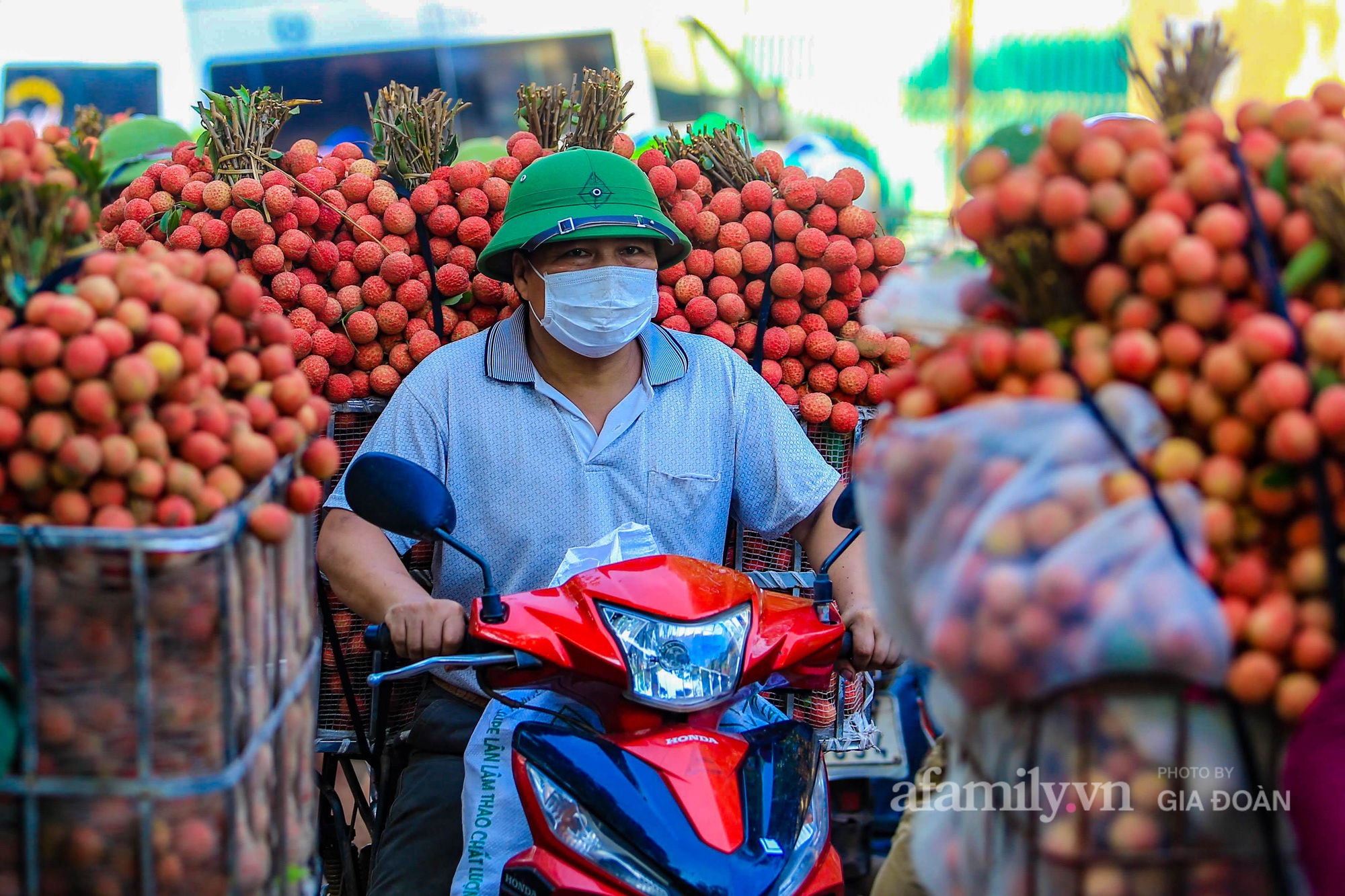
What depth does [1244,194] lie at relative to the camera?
1.29 meters

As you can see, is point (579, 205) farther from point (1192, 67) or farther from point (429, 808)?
point (1192, 67)

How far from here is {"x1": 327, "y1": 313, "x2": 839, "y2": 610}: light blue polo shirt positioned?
2.69 metres

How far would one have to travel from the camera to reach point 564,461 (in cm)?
272

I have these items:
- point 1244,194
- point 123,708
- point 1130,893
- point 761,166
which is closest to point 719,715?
point 1130,893

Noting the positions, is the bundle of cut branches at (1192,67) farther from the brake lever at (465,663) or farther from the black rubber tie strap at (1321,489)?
the brake lever at (465,663)

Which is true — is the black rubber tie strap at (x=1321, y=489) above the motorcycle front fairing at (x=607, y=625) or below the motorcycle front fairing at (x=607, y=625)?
above

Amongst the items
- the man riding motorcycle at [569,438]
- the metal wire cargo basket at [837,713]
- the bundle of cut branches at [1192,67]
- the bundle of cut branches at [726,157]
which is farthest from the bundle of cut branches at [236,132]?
the bundle of cut branches at [1192,67]

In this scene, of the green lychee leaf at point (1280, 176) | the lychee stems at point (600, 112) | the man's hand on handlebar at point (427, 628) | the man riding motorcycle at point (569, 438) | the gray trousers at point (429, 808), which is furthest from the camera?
the lychee stems at point (600, 112)

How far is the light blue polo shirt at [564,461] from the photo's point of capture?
269 cm

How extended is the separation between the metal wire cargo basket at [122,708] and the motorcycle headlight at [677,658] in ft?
2.30

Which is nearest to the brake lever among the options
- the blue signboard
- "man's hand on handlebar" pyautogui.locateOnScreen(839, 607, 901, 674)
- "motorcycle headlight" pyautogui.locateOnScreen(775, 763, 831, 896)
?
"motorcycle headlight" pyautogui.locateOnScreen(775, 763, 831, 896)

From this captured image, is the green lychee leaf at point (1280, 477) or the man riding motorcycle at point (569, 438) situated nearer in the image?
the green lychee leaf at point (1280, 477)

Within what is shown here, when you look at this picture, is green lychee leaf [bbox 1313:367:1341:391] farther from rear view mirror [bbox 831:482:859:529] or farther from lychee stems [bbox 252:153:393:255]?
lychee stems [bbox 252:153:393:255]

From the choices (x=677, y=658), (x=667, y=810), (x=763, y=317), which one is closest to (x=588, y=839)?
(x=667, y=810)
